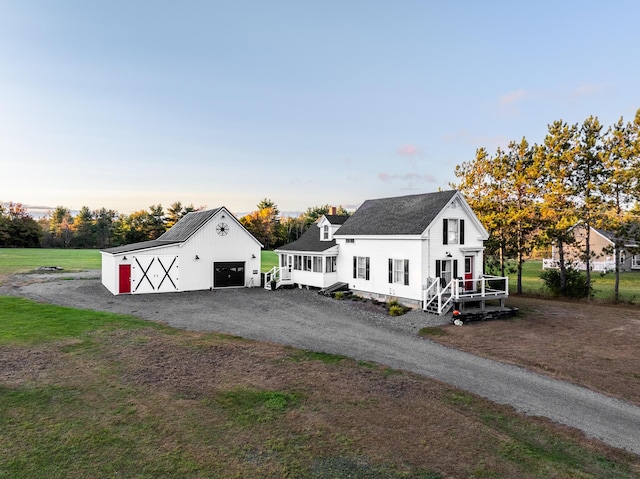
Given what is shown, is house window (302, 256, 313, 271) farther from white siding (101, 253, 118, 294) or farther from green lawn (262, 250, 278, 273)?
green lawn (262, 250, 278, 273)

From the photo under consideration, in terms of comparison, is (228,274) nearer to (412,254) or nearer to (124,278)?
(124,278)

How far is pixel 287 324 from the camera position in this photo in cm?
1689

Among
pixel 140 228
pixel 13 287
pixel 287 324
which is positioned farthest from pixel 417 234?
pixel 140 228

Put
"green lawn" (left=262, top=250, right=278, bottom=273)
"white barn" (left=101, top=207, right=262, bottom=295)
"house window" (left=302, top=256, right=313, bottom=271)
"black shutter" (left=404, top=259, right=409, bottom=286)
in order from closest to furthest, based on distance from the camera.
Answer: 1. "black shutter" (left=404, top=259, right=409, bottom=286)
2. "white barn" (left=101, top=207, right=262, bottom=295)
3. "house window" (left=302, top=256, right=313, bottom=271)
4. "green lawn" (left=262, top=250, right=278, bottom=273)

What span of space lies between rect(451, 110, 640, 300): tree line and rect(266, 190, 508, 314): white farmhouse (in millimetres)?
4942

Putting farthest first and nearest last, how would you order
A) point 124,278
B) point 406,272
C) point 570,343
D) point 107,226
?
point 107,226, point 124,278, point 406,272, point 570,343

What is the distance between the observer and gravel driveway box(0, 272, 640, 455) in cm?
846

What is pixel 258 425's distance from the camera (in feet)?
24.0

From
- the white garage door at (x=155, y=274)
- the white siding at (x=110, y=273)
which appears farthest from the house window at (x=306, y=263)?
the white siding at (x=110, y=273)

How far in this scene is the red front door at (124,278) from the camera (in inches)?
985

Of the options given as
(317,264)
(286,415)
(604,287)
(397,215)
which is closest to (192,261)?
(317,264)

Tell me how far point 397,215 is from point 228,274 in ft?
45.5

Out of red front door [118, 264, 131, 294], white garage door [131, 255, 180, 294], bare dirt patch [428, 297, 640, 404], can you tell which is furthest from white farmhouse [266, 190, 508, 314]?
red front door [118, 264, 131, 294]

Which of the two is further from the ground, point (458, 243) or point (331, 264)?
point (458, 243)
